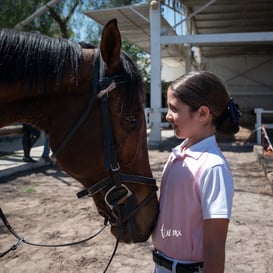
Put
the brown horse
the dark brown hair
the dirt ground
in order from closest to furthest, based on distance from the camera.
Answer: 1. the dark brown hair
2. the brown horse
3. the dirt ground

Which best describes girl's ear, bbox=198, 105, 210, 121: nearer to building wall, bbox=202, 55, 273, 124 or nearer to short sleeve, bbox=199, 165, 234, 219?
short sleeve, bbox=199, 165, 234, 219

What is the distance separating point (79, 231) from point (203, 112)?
10.0 feet

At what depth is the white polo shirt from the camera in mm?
1316

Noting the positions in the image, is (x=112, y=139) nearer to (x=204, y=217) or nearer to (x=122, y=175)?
(x=122, y=175)

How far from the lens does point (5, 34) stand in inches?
61.7

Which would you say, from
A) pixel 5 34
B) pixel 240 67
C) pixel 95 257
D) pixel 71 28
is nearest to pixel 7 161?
pixel 95 257

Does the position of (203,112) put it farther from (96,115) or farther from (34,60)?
(34,60)

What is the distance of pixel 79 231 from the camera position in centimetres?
414

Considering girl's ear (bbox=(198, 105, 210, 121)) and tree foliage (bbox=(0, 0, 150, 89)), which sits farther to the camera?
tree foliage (bbox=(0, 0, 150, 89))

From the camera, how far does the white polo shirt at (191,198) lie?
1316mm

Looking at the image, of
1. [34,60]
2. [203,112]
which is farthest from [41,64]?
[203,112]

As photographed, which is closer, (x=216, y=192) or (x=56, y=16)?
(x=216, y=192)

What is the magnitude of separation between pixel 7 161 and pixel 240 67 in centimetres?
1457

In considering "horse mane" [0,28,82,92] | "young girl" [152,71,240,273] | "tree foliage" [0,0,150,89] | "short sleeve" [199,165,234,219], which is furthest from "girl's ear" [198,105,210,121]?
"tree foliage" [0,0,150,89]
